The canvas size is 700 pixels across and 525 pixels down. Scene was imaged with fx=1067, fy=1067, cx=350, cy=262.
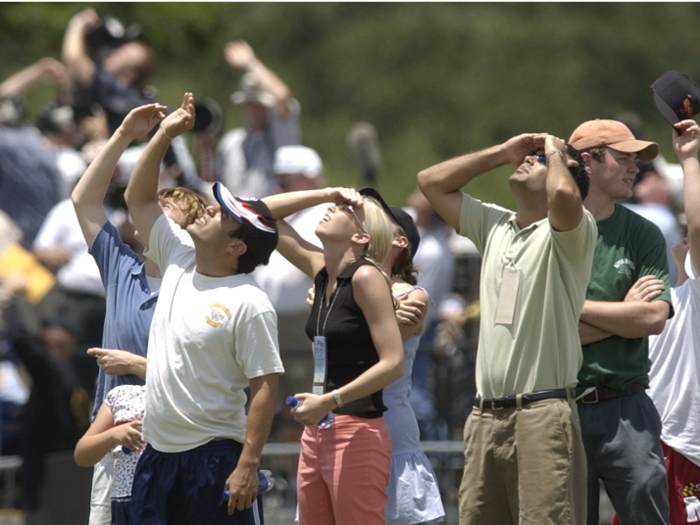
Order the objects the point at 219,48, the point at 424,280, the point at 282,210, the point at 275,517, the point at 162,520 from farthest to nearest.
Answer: the point at 219,48
the point at 424,280
the point at 275,517
the point at 282,210
the point at 162,520

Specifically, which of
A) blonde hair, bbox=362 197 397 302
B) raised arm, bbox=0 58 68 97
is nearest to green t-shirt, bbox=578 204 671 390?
blonde hair, bbox=362 197 397 302

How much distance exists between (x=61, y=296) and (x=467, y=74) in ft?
113

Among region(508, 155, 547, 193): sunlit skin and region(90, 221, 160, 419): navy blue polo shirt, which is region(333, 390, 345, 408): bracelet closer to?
region(90, 221, 160, 419): navy blue polo shirt

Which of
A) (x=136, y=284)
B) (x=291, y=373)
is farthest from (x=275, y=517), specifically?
(x=136, y=284)

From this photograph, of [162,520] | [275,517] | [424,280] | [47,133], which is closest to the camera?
A: [162,520]

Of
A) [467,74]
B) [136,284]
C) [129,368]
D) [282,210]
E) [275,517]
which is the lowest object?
[275,517]

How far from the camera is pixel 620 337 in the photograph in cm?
480

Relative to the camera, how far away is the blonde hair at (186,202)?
4.71 m

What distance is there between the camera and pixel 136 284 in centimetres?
480

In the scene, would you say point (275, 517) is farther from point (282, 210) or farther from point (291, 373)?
point (282, 210)

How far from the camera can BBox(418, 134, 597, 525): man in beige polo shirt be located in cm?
435

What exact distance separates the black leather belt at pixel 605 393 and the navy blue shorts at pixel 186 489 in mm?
1628

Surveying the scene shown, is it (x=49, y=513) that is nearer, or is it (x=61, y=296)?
(x=49, y=513)

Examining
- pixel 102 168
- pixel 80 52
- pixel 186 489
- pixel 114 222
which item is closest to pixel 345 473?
pixel 186 489
